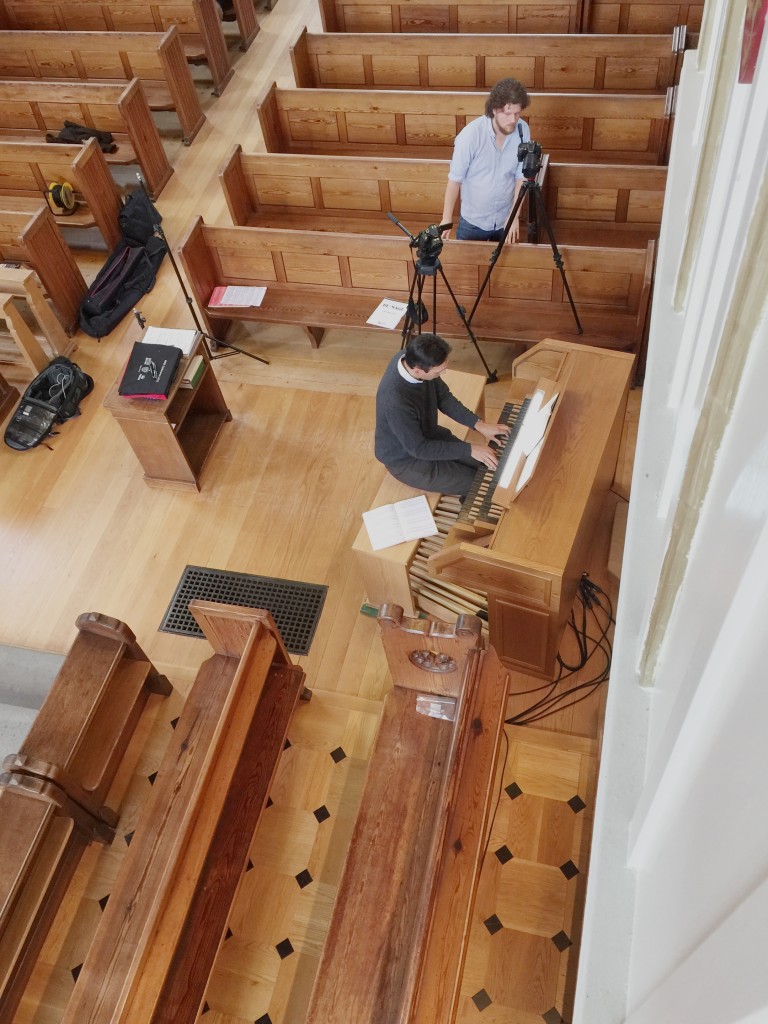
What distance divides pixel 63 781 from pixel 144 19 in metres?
7.20

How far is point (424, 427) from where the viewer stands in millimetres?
3988

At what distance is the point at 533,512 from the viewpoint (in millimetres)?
3596

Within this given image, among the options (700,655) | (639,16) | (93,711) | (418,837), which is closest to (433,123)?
(639,16)

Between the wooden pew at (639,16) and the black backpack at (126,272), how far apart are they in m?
3.85

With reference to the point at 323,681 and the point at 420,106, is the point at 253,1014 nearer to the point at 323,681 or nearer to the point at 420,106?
the point at 323,681

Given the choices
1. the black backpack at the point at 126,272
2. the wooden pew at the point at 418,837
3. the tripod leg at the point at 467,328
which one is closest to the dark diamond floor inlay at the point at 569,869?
the wooden pew at the point at 418,837

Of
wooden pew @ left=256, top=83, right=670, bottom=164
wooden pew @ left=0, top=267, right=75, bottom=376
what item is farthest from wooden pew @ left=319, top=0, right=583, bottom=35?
wooden pew @ left=0, top=267, right=75, bottom=376

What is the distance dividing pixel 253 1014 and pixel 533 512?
236cm

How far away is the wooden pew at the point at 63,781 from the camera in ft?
11.0

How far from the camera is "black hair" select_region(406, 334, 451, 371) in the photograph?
138 inches

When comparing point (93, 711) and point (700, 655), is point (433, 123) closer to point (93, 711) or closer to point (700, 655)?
point (93, 711)

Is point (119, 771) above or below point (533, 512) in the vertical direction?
below

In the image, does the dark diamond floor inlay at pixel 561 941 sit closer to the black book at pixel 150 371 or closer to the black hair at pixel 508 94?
the black book at pixel 150 371

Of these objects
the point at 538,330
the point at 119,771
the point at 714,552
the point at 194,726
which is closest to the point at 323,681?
the point at 194,726
